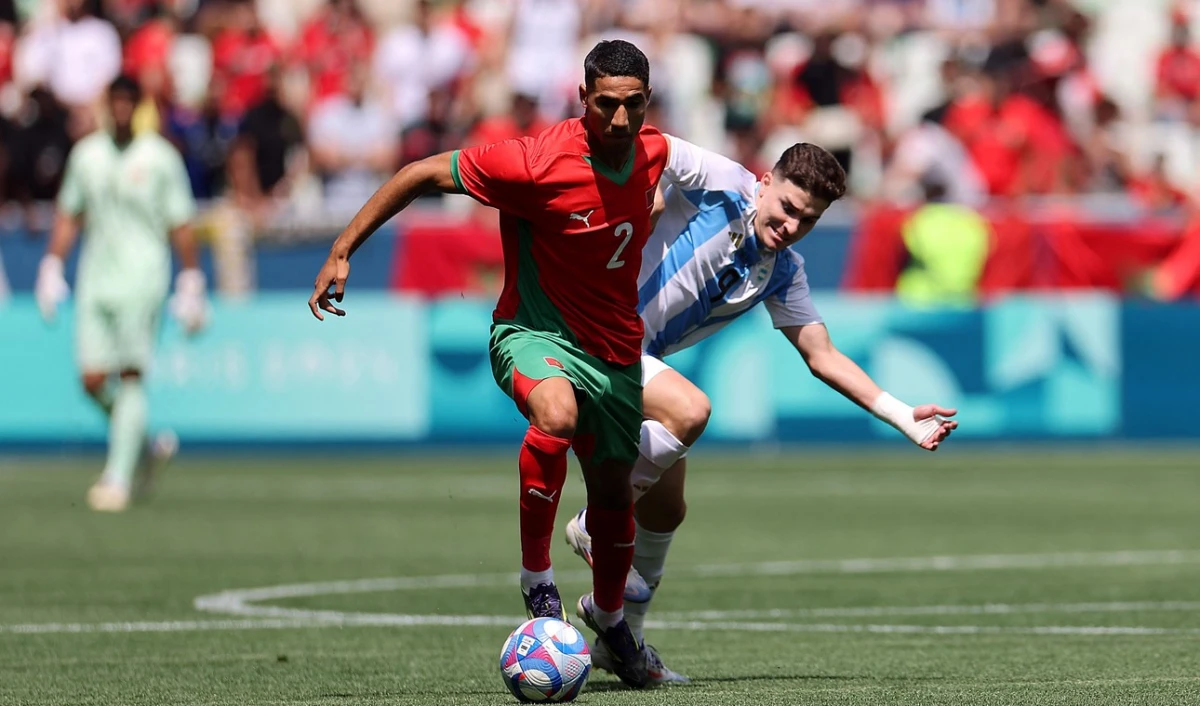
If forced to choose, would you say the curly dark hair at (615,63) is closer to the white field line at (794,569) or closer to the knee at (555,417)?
the knee at (555,417)

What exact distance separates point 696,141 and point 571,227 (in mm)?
15668

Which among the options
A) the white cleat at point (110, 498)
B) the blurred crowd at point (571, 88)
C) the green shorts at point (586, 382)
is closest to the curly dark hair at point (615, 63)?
the green shorts at point (586, 382)

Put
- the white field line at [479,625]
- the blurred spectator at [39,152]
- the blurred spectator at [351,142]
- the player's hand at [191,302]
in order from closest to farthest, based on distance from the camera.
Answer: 1. the white field line at [479,625]
2. the player's hand at [191,302]
3. the blurred spectator at [39,152]
4. the blurred spectator at [351,142]

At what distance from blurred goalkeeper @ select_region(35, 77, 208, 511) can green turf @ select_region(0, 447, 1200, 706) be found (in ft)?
2.51

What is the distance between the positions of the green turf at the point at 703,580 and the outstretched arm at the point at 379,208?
130 cm

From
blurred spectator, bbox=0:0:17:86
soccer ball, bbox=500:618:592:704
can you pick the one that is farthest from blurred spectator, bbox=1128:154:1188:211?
soccer ball, bbox=500:618:592:704

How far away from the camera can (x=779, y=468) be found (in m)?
18.0

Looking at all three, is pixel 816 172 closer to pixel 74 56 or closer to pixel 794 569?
pixel 794 569

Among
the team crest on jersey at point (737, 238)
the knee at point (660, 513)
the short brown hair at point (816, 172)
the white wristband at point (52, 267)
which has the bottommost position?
the white wristband at point (52, 267)

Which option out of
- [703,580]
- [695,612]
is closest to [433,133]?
[703,580]

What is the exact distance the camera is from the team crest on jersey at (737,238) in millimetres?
7707

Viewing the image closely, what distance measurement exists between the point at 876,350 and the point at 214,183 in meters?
6.88

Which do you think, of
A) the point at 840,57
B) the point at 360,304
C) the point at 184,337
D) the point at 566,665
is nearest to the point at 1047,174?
the point at 840,57

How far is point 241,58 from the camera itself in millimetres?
22594
